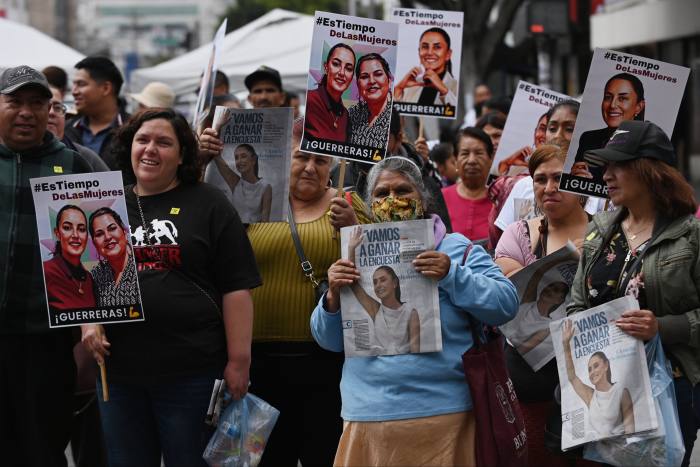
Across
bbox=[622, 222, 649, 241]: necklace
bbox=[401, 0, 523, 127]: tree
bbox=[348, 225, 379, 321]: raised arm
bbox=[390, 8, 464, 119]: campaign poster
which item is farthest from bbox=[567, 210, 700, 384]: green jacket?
bbox=[401, 0, 523, 127]: tree

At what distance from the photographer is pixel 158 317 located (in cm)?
506

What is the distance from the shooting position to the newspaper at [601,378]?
4406 mm

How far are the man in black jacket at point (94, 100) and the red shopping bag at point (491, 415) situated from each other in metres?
4.54

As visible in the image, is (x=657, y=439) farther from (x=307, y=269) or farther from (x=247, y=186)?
(x=247, y=186)

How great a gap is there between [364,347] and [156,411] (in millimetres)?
1160

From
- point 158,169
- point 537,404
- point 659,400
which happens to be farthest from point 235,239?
point 659,400

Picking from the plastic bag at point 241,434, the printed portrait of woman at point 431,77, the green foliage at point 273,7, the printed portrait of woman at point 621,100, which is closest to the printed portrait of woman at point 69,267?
the plastic bag at point 241,434

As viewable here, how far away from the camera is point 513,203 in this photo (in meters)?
6.44

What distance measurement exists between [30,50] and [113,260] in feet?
32.3

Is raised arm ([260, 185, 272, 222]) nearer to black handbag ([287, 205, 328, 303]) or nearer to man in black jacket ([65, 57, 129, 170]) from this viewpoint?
black handbag ([287, 205, 328, 303])

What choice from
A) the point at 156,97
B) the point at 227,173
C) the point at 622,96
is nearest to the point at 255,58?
the point at 156,97

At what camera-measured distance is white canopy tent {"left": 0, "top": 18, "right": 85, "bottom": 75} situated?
44.7 feet

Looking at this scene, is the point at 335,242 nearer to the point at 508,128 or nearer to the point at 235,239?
the point at 235,239

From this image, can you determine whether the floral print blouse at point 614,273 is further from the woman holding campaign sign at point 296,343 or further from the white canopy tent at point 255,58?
the white canopy tent at point 255,58
